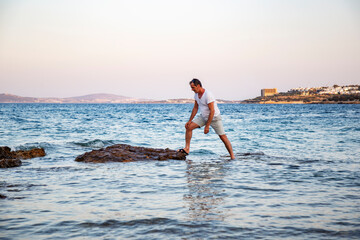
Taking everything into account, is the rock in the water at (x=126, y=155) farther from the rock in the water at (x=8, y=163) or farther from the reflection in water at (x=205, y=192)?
the rock in the water at (x=8, y=163)

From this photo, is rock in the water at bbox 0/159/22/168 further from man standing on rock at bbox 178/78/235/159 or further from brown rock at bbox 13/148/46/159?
man standing on rock at bbox 178/78/235/159

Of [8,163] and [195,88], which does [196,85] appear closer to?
[195,88]

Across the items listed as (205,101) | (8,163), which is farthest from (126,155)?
(8,163)

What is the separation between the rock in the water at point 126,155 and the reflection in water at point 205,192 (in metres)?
1.15

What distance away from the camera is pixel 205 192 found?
5.67 metres

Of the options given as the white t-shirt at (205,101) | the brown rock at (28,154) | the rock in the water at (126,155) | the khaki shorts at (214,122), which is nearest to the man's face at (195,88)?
the white t-shirt at (205,101)

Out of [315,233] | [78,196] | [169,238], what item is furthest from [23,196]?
[315,233]

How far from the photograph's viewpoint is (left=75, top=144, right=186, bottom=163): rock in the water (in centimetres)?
925

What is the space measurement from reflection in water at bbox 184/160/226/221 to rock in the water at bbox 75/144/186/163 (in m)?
1.15

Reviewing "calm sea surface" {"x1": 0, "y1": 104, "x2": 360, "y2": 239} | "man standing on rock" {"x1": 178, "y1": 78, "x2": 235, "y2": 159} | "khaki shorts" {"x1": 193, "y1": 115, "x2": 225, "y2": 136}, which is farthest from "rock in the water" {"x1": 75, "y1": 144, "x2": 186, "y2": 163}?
"khaki shorts" {"x1": 193, "y1": 115, "x2": 225, "y2": 136}

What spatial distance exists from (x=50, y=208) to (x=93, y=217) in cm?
78

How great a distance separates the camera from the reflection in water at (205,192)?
449 centimetres

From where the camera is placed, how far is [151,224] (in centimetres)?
416

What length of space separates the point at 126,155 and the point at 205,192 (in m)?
4.29
